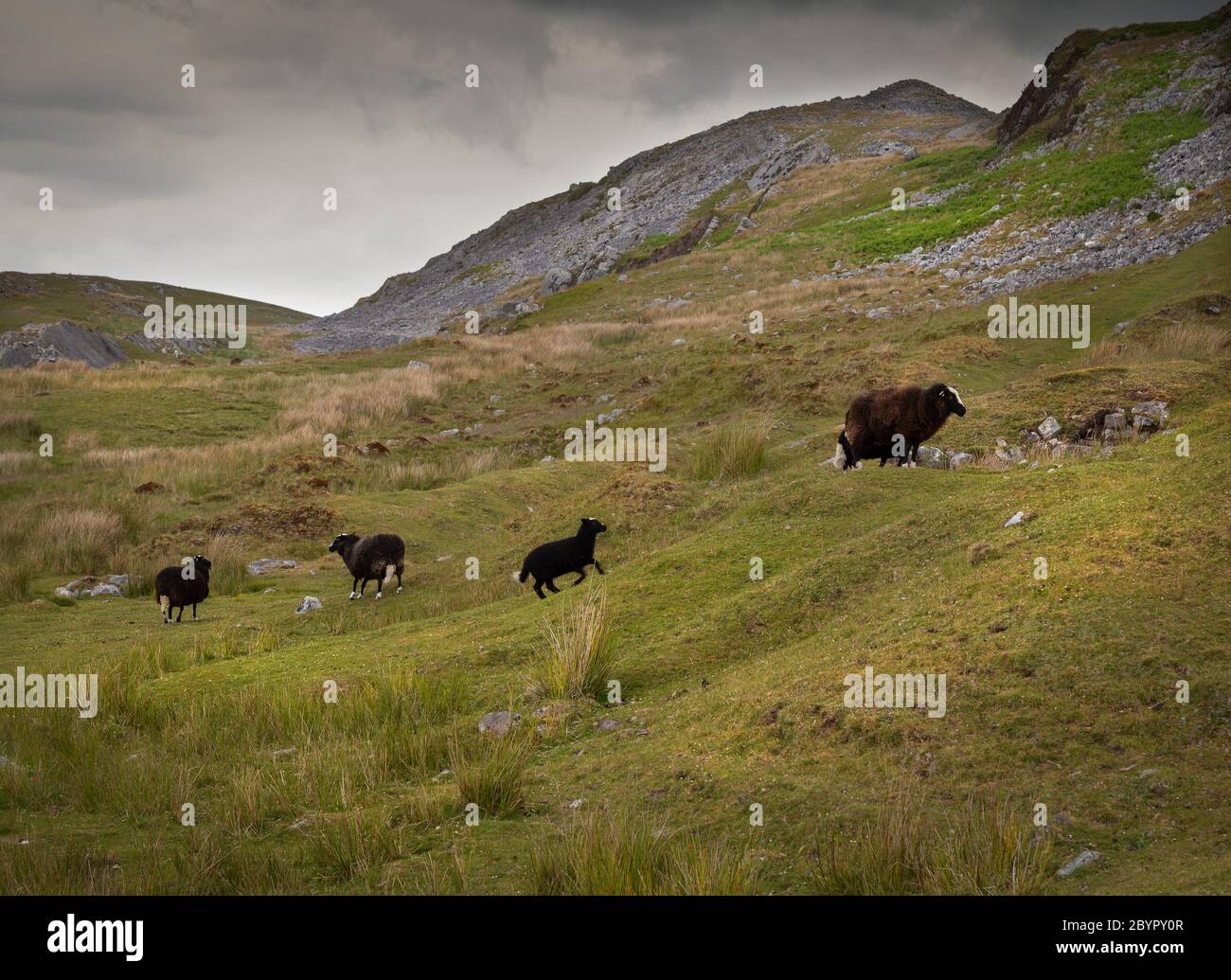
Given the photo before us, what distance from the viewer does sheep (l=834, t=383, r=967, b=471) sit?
15.0 m

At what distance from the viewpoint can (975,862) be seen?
4566mm

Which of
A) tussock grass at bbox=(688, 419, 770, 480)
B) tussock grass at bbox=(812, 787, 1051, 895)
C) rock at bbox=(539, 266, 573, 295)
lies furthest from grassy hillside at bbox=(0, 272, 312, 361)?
tussock grass at bbox=(812, 787, 1051, 895)

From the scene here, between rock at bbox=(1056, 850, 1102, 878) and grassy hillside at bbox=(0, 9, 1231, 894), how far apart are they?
0.14 feet

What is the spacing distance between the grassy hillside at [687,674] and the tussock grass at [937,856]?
0.8 inches

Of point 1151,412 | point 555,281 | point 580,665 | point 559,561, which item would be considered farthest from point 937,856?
point 555,281

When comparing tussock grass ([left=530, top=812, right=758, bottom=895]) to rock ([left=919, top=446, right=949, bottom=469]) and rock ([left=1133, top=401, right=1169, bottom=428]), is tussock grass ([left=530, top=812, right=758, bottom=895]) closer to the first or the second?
rock ([left=919, top=446, right=949, bottom=469])

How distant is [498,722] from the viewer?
8164 millimetres

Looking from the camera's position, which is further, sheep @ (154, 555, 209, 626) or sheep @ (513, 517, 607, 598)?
sheep @ (154, 555, 209, 626)

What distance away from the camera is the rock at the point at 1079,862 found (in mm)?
4551

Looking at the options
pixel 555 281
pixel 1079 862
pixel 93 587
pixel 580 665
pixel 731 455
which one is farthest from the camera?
pixel 555 281

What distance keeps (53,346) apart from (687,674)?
54.2 m

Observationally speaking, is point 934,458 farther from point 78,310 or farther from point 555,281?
point 78,310

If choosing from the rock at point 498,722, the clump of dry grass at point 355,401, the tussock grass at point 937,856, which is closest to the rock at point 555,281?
the clump of dry grass at point 355,401
